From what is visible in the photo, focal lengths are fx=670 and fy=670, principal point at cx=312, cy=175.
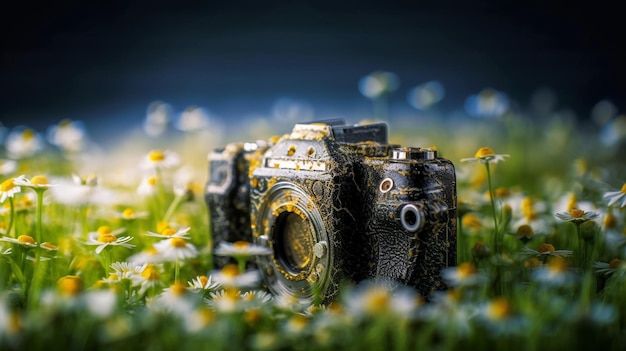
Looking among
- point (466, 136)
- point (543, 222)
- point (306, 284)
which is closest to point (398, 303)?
point (306, 284)

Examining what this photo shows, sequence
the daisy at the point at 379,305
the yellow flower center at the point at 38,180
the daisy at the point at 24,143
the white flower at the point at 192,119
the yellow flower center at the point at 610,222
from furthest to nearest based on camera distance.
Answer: the white flower at the point at 192,119 < the daisy at the point at 24,143 < the yellow flower center at the point at 610,222 < the yellow flower center at the point at 38,180 < the daisy at the point at 379,305

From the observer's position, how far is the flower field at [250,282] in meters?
0.94

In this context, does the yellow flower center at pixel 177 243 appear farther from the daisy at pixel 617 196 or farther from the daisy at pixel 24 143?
the daisy at pixel 24 143

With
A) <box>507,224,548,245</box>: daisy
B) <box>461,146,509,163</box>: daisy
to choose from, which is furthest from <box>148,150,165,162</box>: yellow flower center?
<box>507,224,548,245</box>: daisy

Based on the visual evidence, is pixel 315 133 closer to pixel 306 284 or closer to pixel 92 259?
pixel 306 284

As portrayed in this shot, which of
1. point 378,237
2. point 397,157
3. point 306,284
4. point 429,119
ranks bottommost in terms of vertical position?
point 306,284

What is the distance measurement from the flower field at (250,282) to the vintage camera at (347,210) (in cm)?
4

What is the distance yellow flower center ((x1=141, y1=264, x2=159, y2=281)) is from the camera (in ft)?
3.92

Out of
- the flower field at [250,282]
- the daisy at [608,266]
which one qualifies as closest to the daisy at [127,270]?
the flower field at [250,282]

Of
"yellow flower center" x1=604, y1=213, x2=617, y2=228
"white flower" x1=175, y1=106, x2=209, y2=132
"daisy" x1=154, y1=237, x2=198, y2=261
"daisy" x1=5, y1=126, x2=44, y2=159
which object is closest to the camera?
"daisy" x1=154, y1=237, x2=198, y2=261

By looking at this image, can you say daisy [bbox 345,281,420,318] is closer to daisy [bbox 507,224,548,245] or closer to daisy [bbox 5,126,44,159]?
daisy [bbox 507,224,548,245]

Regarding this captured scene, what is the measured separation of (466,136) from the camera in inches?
115

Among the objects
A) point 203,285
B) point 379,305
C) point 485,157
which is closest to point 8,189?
point 203,285

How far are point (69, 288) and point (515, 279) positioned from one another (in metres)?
0.76
